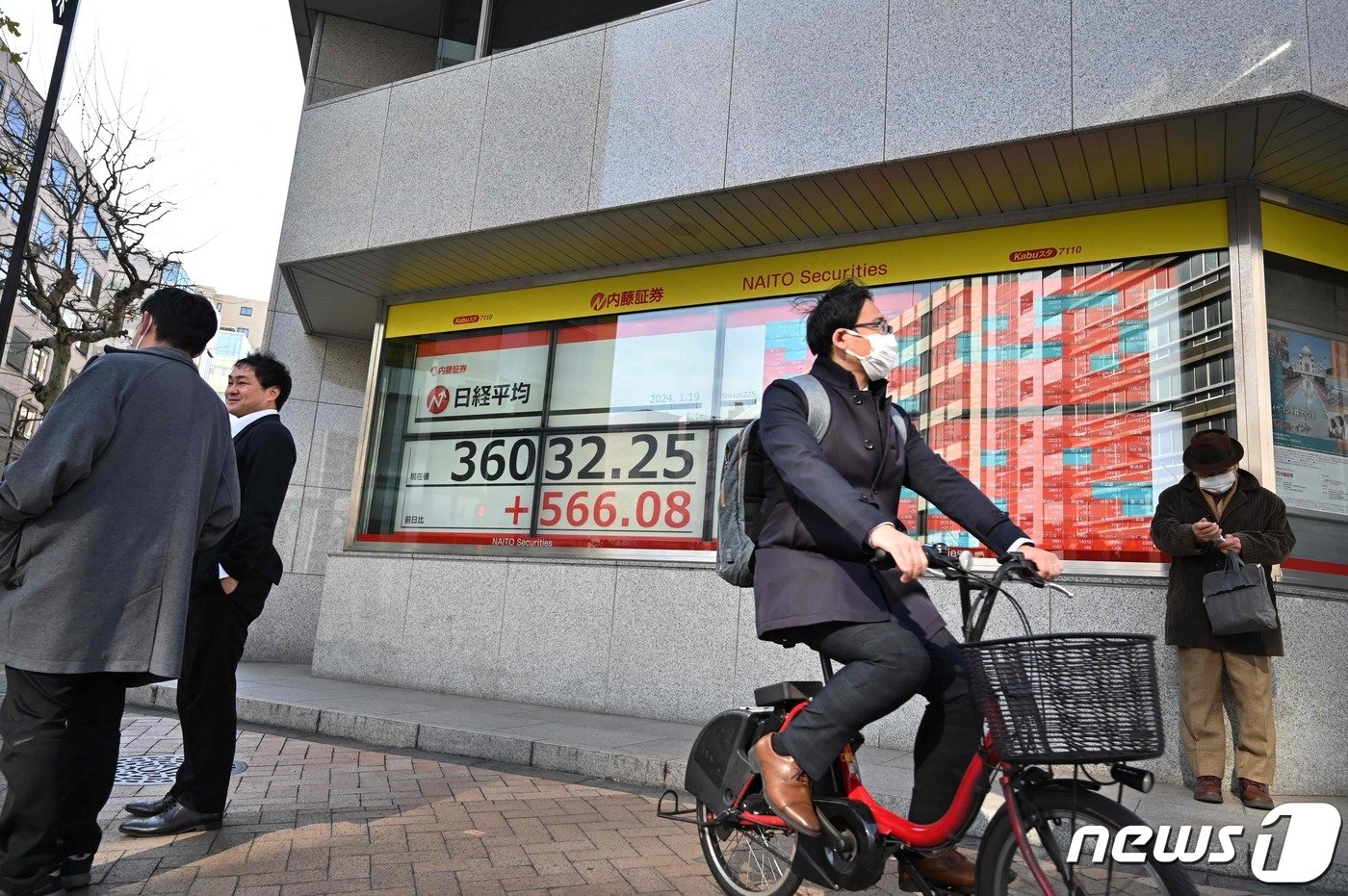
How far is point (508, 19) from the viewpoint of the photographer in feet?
32.2

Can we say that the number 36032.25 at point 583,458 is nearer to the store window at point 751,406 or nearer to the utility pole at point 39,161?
the store window at point 751,406

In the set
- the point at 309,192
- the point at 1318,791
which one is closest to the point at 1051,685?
the point at 1318,791

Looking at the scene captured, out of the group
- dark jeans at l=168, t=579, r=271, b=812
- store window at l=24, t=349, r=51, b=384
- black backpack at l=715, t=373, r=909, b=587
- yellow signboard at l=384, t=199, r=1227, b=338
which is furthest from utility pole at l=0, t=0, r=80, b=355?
black backpack at l=715, t=373, r=909, b=587

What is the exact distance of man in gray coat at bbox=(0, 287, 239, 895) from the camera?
2.88 m

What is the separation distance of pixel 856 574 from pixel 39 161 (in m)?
9.12

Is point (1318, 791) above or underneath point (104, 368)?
underneath

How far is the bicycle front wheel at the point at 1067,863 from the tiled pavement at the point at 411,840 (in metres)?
1.27

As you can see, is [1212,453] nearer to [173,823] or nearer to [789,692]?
[789,692]

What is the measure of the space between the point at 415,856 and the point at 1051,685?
8.52 feet

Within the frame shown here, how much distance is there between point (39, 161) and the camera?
862cm

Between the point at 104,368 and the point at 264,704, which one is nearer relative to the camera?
the point at 104,368

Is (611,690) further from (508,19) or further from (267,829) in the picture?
(508,19)

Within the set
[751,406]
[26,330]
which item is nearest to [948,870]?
[751,406]

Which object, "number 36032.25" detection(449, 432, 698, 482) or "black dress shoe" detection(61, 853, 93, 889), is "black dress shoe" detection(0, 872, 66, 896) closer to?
"black dress shoe" detection(61, 853, 93, 889)
